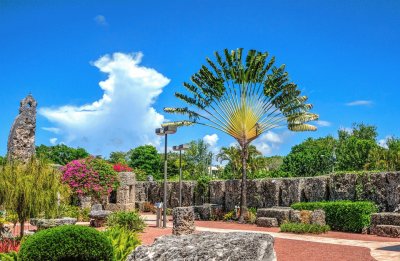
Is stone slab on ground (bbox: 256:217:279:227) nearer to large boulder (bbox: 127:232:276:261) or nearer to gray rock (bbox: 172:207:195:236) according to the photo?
gray rock (bbox: 172:207:195:236)

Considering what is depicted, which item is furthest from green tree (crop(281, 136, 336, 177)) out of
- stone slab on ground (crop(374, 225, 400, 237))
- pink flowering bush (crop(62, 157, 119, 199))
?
Answer: stone slab on ground (crop(374, 225, 400, 237))

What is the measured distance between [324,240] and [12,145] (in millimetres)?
13581

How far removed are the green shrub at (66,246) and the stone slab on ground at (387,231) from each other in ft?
35.6

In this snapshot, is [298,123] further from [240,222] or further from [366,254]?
[366,254]

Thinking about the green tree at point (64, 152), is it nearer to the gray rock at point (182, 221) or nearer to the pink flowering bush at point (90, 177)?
the pink flowering bush at point (90, 177)

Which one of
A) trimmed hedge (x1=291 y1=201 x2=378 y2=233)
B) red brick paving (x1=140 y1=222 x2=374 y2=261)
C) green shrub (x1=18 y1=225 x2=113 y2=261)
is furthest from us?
trimmed hedge (x1=291 y1=201 x2=378 y2=233)

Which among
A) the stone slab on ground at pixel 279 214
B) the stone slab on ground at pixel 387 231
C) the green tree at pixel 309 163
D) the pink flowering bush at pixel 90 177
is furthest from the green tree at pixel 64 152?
the stone slab on ground at pixel 387 231

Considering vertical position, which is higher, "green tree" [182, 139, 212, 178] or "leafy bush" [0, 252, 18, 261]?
"green tree" [182, 139, 212, 178]

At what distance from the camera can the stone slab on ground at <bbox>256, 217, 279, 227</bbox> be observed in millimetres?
18763

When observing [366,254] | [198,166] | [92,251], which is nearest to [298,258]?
[366,254]

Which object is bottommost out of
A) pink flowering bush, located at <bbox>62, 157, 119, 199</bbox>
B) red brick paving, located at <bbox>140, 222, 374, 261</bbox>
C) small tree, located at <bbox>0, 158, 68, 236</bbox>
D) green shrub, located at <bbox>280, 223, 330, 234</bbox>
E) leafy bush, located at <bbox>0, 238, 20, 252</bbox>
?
red brick paving, located at <bbox>140, 222, 374, 261</bbox>

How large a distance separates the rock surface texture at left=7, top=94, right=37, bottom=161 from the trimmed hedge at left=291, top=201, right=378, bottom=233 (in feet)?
41.3

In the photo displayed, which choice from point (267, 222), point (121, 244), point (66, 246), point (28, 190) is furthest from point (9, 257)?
point (267, 222)

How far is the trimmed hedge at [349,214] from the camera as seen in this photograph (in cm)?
1706
